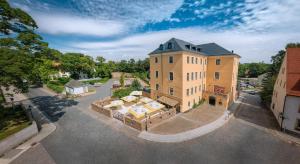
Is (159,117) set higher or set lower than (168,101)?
lower

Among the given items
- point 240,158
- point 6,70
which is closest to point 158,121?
point 240,158

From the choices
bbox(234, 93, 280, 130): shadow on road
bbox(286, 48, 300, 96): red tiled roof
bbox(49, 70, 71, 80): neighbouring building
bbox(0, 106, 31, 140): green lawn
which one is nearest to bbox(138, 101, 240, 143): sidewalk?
bbox(234, 93, 280, 130): shadow on road

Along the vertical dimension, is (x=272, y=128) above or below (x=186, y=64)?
below

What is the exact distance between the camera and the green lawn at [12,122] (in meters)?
13.3

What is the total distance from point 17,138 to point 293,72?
3359 cm

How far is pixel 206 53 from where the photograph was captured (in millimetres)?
26688

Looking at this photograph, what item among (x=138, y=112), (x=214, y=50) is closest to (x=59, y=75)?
(x=138, y=112)

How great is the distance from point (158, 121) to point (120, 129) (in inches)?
214

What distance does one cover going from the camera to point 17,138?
1310 centimetres

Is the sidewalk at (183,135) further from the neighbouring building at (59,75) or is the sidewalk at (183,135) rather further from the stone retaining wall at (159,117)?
the neighbouring building at (59,75)

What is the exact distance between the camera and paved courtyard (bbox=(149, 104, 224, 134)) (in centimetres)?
1612

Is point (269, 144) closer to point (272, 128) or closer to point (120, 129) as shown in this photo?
point (272, 128)

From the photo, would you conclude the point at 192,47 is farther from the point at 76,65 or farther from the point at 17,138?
the point at 76,65

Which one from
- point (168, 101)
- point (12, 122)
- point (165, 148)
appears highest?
point (168, 101)
